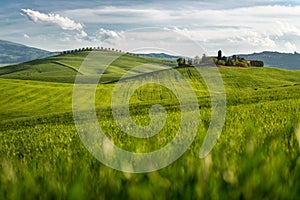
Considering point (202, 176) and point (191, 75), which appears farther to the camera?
point (191, 75)

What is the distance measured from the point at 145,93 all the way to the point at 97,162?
95.2 metres

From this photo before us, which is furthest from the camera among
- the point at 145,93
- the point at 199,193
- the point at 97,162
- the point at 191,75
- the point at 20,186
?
the point at 191,75

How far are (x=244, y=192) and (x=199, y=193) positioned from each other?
280 millimetres

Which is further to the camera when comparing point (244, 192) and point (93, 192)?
point (93, 192)

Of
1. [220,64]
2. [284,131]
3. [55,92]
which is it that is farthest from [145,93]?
[284,131]

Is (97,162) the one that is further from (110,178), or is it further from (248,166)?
(248,166)

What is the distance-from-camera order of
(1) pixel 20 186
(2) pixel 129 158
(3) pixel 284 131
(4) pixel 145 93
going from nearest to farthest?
(1) pixel 20 186
(2) pixel 129 158
(3) pixel 284 131
(4) pixel 145 93

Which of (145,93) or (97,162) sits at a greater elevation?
(97,162)

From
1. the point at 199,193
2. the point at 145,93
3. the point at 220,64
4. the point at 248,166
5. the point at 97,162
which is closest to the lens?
the point at 199,193

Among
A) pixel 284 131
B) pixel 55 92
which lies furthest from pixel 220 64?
pixel 284 131

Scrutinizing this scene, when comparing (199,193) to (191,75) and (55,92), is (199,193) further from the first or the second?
(191,75)

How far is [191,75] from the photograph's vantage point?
121625 millimetres

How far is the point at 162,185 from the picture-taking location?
8.64ft

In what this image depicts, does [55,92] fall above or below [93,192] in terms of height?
below
